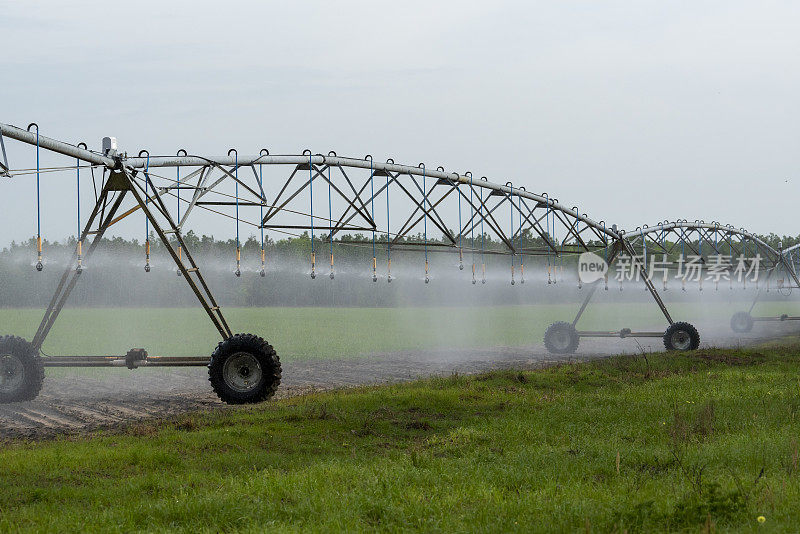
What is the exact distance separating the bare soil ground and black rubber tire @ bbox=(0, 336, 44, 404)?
258mm

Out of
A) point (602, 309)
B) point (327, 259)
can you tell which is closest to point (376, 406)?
point (327, 259)

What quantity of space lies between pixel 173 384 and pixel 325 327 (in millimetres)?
28013

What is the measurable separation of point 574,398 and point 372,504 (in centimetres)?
1032

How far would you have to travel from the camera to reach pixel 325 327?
51188mm

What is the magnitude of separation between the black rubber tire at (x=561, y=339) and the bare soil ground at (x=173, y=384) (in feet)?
1.78

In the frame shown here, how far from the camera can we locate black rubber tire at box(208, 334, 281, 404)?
58.6 ft

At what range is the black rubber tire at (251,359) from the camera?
1788cm

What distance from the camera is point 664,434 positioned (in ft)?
44.0

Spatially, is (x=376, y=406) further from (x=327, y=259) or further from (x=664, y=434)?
(x=327, y=259)

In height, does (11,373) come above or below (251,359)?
below

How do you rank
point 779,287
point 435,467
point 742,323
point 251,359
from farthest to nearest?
point 742,323
point 779,287
point 251,359
point 435,467

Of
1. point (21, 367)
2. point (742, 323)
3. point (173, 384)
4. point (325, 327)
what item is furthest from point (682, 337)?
point (21, 367)

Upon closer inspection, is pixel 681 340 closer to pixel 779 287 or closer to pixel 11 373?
pixel 779 287

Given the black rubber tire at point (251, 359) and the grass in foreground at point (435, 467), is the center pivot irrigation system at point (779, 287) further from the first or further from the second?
the black rubber tire at point (251, 359)
